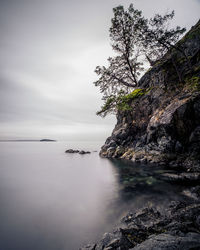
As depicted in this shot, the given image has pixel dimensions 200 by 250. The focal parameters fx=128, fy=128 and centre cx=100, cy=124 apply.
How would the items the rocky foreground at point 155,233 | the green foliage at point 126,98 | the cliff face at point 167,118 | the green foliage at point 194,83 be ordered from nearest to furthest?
the rocky foreground at point 155,233, the cliff face at point 167,118, the green foliage at point 194,83, the green foliage at point 126,98

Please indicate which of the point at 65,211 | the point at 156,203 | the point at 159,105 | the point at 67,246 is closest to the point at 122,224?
the point at 67,246

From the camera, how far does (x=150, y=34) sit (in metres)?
14.6

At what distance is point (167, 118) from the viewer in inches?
504

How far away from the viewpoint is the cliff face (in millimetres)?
11383

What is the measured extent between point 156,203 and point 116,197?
7.00 feet

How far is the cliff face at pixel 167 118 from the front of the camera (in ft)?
37.3

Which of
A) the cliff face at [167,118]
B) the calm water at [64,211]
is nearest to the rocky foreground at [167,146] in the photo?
the cliff face at [167,118]

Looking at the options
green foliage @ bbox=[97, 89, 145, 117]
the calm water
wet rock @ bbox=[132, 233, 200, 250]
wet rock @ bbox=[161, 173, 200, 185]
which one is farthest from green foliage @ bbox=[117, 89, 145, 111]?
wet rock @ bbox=[132, 233, 200, 250]

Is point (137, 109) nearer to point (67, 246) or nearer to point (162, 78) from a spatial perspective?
point (162, 78)

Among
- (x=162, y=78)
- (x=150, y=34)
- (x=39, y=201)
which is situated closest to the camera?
(x=39, y=201)

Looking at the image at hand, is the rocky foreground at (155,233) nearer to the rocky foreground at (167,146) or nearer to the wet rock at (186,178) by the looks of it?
the rocky foreground at (167,146)

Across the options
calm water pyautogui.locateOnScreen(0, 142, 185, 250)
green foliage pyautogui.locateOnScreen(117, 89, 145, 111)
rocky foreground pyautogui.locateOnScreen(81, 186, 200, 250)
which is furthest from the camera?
green foliage pyautogui.locateOnScreen(117, 89, 145, 111)

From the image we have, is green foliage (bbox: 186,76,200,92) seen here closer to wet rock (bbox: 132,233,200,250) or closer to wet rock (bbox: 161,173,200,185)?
wet rock (bbox: 161,173,200,185)

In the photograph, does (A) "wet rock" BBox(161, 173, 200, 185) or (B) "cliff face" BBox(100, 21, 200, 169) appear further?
(B) "cliff face" BBox(100, 21, 200, 169)
